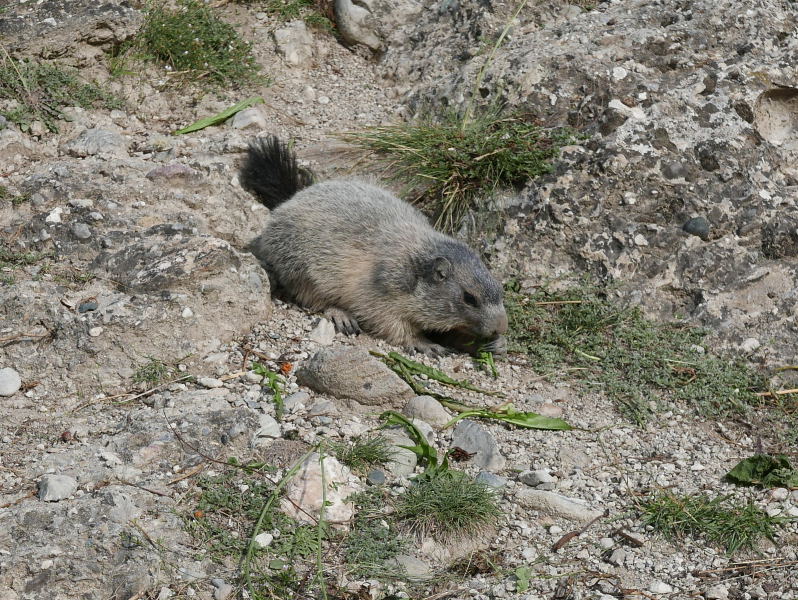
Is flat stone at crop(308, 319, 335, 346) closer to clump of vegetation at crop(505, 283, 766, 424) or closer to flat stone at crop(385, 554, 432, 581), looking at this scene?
clump of vegetation at crop(505, 283, 766, 424)

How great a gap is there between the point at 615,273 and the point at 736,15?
2.68m

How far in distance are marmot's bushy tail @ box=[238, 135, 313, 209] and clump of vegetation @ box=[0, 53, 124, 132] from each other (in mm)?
1492

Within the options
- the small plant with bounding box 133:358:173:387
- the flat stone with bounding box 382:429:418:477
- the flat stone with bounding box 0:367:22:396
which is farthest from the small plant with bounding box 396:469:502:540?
the flat stone with bounding box 0:367:22:396

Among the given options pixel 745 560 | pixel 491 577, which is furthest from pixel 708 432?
pixel 491 577

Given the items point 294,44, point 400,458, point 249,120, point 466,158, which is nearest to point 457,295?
point 466,158

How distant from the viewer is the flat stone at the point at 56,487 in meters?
3.96

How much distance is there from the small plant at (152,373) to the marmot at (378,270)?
138 centimetres

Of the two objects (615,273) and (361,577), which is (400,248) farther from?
(361,577)

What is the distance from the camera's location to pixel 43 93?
23.5 feet

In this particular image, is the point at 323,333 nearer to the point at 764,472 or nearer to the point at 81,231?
the point at 81,231

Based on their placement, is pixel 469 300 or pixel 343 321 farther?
pixel 343 321

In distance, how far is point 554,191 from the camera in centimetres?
654

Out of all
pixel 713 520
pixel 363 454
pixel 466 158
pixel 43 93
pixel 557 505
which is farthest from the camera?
pixel 43 93

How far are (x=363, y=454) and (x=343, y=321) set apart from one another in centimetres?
188
